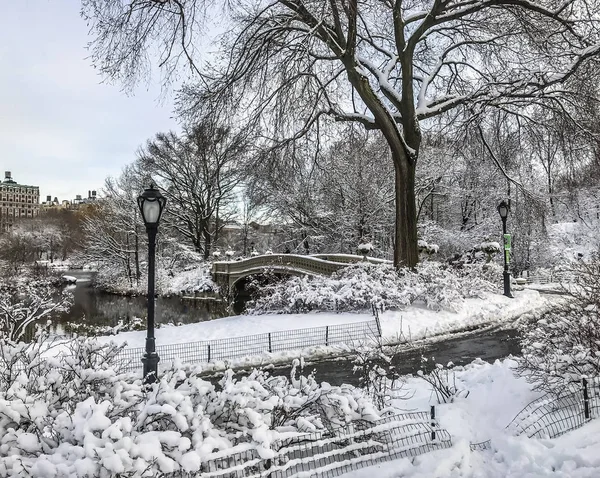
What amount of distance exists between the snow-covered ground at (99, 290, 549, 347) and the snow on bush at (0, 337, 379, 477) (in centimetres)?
734

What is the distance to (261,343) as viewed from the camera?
10.8 meters

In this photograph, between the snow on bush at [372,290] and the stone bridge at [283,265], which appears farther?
the stone bridge at [283,265]

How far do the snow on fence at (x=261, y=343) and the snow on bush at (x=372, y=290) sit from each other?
1.94 m

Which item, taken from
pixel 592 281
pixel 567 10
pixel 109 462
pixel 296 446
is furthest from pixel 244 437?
pixel 567 10

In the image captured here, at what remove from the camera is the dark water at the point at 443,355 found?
893 centimetres

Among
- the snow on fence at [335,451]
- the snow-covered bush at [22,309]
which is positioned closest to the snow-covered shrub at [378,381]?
the snow on fence at [335,451]

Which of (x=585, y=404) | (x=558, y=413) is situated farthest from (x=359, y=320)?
(x=585, y=404)

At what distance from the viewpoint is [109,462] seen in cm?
245

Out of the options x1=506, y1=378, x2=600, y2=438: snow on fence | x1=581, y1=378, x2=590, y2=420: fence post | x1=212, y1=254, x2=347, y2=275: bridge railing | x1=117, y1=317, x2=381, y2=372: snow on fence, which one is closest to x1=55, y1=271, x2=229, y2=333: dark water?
x1=212, y1=254, x2=347, y2=275: bridge railing

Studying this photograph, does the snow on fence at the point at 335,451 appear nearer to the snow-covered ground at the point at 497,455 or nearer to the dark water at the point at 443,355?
the snow-covered ground at the point at 497,455

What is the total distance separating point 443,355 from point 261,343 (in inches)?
169

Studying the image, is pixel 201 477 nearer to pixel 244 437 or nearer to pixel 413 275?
pixel 244 437

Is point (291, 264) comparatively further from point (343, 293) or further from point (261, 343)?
point (261, 343)

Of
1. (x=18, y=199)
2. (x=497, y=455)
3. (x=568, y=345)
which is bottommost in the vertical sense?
(x=497, y=455)
